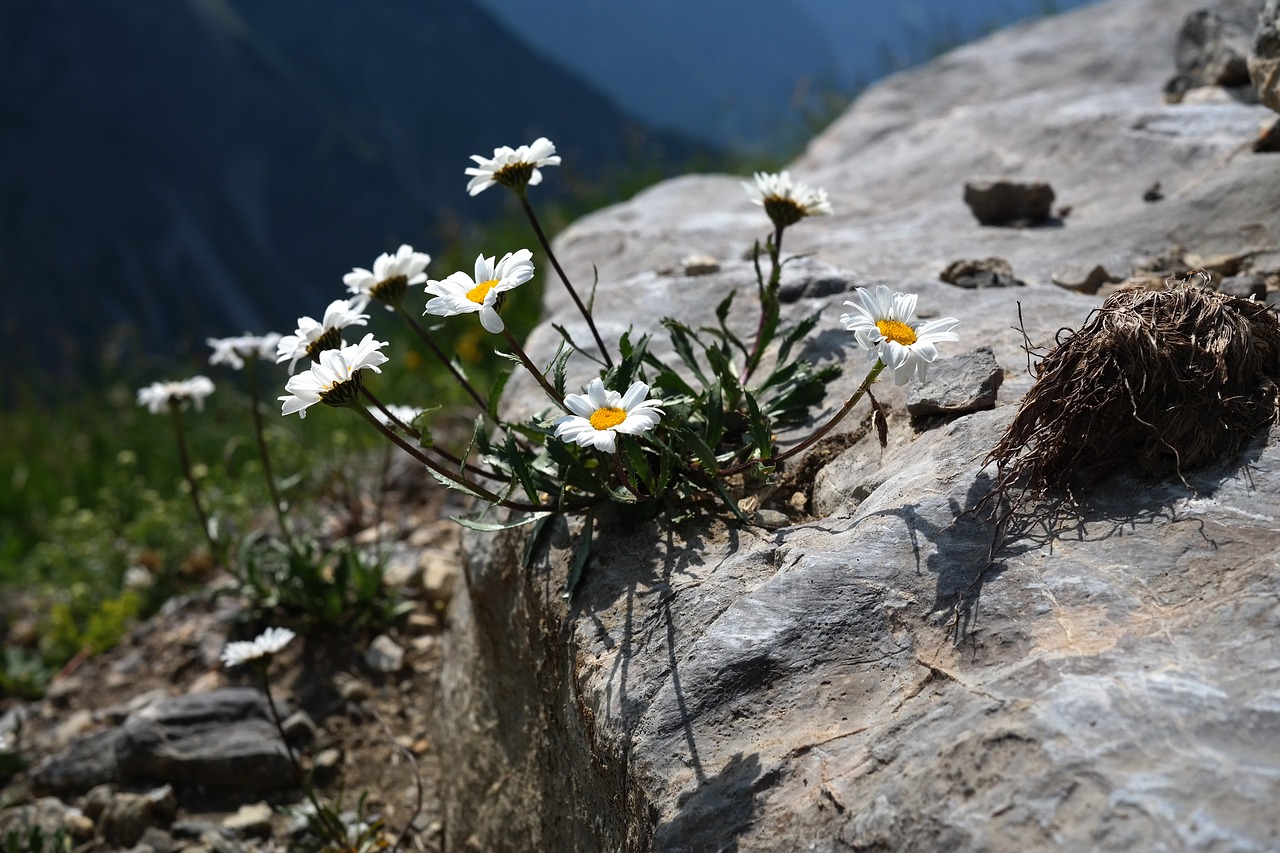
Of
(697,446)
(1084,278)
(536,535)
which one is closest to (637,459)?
(697,446)

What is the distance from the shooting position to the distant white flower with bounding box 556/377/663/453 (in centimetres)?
173

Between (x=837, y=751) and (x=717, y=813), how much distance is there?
0.22 m

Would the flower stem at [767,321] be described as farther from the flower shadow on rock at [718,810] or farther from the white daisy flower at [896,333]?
the flower shadow on rock at [718,810]

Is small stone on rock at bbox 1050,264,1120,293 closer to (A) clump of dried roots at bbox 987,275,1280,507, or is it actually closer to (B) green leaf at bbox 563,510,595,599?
(A) clump of dried roots at bbox 987,275,1280,507

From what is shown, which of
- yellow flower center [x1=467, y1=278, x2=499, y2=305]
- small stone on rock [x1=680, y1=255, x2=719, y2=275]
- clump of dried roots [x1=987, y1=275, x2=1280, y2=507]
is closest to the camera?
clump of dried roots [x1=987, y1=275, x2=1280, y2=507]

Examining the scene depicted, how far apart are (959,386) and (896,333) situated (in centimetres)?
40

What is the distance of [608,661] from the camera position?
1.94m

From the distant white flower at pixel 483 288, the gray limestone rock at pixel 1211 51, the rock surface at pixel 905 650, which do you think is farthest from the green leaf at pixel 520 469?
the gray limestone rock at pixel 1211 51

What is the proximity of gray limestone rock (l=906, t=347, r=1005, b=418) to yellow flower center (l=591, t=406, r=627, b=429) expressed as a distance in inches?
29.8

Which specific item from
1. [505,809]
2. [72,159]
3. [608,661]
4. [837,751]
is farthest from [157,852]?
[72,159]

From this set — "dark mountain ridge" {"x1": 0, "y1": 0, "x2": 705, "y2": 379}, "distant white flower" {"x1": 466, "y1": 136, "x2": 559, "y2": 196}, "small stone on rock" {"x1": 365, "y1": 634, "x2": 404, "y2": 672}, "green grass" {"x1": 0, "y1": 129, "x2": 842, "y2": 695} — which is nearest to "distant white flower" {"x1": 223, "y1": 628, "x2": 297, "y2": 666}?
"green grass" {"x1": 0, "y1": 129, "x2": 842, "y2": 695}

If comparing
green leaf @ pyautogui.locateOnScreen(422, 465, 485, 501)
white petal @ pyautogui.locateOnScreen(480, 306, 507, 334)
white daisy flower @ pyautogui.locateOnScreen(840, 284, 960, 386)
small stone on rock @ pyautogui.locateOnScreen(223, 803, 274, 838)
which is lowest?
small stone on rock @ pyautogui.locateOnScreen(223, 803, 274, 838)

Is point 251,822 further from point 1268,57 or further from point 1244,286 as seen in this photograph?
point 1268,57

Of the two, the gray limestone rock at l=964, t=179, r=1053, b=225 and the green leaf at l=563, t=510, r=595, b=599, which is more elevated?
the gray limestone rock at l=964, t=179, r=1053, b=225
